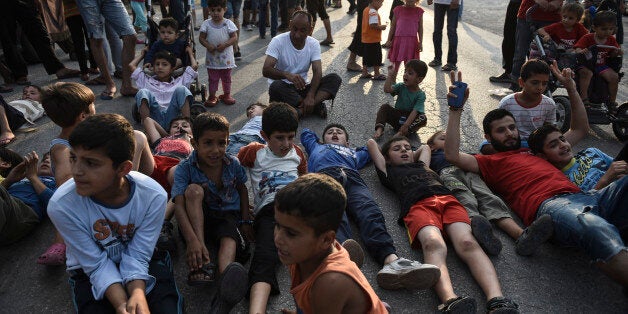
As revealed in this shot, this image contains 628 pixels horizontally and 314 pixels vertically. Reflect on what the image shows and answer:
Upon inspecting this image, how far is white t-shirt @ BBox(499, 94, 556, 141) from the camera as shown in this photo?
417 cm

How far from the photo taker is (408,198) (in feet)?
11.0

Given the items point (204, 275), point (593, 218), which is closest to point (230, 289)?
point (204, 275)

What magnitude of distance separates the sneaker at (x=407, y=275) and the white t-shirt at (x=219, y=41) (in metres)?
3.74

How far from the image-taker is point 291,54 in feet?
17.7

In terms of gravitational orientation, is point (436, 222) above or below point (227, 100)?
below

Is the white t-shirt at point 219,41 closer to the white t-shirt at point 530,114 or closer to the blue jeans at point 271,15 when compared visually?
the white t-shirt at point 530,114

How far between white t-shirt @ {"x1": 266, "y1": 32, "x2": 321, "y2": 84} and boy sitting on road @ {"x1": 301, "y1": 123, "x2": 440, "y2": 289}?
1.37 metres

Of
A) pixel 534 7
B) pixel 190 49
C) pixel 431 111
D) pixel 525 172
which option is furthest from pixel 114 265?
pixel 534 7

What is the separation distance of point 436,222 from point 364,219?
0.48 m

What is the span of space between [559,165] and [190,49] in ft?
13.4

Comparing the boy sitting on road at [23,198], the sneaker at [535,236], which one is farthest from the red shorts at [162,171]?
the sneaker at [535,236]

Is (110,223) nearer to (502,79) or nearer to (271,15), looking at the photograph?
(502,79)

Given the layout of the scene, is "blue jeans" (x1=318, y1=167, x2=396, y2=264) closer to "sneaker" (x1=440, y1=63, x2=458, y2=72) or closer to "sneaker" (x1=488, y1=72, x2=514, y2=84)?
"sneaker" (x1=488, y1=72, x2=514, y2=84)

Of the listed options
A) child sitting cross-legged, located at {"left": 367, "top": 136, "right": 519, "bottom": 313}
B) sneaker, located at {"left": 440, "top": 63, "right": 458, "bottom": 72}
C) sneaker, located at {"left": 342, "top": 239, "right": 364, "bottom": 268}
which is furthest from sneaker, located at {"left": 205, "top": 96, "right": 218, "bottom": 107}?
sneaker, located at {"left": 440, "top": 63, "right": 458, "bottom": 72}
